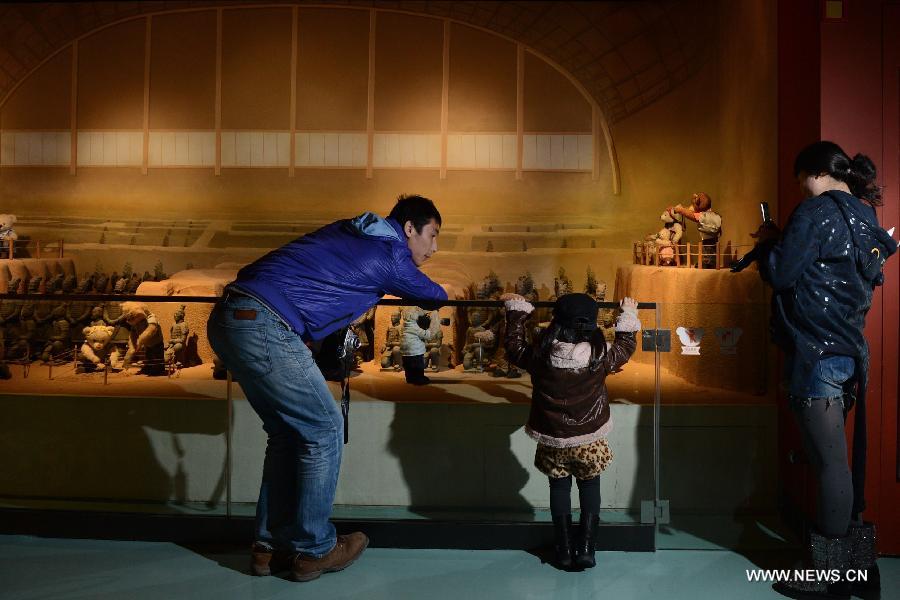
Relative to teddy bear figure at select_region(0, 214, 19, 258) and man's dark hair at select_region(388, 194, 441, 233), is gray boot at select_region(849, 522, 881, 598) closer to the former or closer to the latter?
man's dark hair at select_region(388, 194, 441, 233)

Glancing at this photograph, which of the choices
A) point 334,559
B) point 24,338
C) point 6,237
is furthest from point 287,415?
point 6,237

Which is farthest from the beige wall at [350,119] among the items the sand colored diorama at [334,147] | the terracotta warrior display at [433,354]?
the terracotta warrior display at [433,354]

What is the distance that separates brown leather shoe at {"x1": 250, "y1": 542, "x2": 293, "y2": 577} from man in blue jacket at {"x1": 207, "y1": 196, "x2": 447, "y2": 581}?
0.28 feet

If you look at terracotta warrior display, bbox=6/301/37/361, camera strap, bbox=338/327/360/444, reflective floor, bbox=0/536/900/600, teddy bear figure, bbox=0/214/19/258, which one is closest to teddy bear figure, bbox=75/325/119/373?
terracotta warrior display, bbox=6/301/37/361

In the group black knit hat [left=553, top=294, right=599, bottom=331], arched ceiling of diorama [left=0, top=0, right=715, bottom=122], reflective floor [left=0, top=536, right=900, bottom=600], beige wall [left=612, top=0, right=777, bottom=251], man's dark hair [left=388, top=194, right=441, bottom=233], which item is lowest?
reflective floor [left=0, top=536, right=900, bottom=600]

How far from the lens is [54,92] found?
951 cm

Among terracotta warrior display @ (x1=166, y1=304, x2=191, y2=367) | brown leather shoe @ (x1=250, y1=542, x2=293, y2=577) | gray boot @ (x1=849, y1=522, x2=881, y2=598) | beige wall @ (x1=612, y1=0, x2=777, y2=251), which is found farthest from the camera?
beige wall @ (x1=612, y1=0, x2=777, y2=251)

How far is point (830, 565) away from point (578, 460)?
971 mm

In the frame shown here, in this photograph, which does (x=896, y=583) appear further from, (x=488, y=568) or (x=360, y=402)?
(x=360, y=402)

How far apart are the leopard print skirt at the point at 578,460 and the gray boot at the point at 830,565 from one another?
810 millimetres

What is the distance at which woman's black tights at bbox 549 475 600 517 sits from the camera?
3.67 m

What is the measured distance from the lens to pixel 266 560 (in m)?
3.59

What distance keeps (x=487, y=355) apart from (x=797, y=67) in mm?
2228

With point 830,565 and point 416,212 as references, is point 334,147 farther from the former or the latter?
point 830,565
